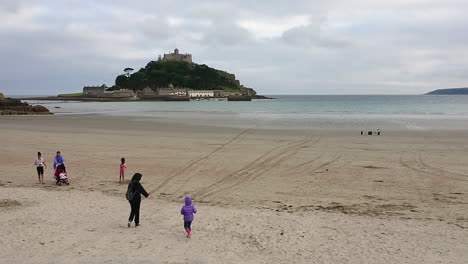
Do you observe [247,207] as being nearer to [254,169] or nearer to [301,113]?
[254,169]

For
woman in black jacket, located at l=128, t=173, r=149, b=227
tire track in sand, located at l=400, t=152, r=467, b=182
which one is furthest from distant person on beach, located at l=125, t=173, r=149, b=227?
tire track in sand, located at l=400, t=152, r=467, b=182

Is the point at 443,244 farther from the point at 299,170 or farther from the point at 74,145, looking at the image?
the point at 74,145

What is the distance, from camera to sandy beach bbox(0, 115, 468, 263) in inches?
327

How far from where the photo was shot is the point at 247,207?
460 inches

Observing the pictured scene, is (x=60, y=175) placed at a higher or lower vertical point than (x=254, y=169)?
higher

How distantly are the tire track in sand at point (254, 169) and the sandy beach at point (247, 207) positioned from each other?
0.05m

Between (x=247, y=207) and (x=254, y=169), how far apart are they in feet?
19.8

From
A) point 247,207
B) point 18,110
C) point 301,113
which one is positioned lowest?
point 247,207

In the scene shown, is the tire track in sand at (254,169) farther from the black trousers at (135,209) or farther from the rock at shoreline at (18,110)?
the rock at shoreline at (18,110)

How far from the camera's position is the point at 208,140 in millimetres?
27891

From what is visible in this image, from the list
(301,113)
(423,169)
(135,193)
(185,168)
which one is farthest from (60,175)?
(301,113)

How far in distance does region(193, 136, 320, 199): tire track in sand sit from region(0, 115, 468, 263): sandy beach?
0.18 feet

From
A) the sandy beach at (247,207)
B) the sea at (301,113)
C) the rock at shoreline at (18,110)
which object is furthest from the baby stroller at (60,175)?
the rock at shoreline at (18,110)

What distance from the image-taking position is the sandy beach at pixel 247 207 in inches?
327
